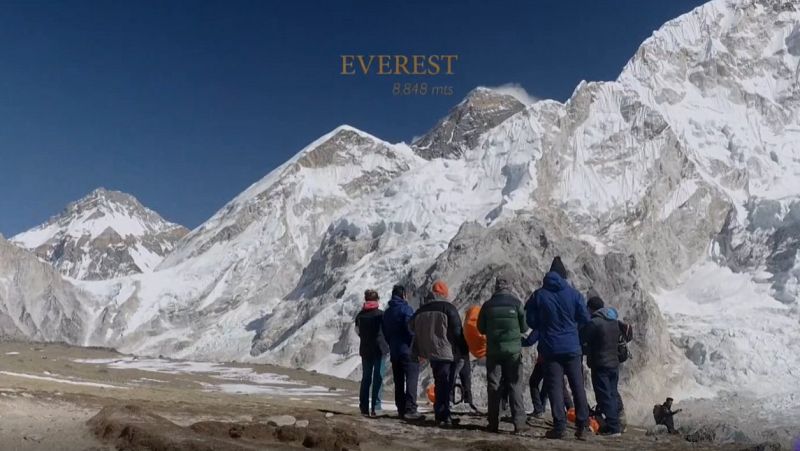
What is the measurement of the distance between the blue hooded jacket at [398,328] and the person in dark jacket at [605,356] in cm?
289

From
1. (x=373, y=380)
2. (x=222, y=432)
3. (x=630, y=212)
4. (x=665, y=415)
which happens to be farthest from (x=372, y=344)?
(x=630, y=212)

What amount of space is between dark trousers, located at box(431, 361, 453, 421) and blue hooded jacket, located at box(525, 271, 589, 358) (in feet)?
5.75

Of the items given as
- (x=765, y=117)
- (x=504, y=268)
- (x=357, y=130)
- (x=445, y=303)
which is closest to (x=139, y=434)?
(x=445, y=303)

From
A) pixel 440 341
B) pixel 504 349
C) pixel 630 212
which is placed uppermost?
pixel 630 212

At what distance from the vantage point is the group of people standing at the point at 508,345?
11.2 meters

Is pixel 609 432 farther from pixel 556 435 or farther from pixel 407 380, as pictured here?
pixel 407 380

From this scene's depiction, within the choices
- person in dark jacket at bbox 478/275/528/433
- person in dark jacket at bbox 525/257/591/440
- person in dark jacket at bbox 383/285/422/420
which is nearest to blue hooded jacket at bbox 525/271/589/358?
person in dark jacket at bbox 525/257/591/440

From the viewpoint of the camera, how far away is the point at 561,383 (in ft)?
37.2

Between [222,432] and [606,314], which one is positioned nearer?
[222,432]

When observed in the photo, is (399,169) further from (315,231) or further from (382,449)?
(382,449)

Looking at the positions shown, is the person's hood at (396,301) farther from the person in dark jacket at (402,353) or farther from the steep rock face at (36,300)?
the steep rock face at (36,300)

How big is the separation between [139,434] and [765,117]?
3841 inches

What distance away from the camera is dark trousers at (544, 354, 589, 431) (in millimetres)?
11065

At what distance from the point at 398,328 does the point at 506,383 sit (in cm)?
263
